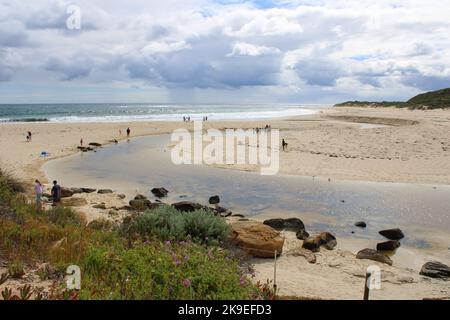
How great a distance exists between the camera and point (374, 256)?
11.9 m

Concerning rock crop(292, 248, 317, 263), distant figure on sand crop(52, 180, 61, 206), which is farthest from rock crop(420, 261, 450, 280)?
distant figure on sand crop(52, 180, 61, 206)

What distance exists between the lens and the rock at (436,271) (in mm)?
10750

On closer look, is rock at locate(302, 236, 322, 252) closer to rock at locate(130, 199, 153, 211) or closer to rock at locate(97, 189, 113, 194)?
rock at locate(130, 199, 153, 211)

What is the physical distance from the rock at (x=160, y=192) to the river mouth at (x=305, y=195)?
41 cm

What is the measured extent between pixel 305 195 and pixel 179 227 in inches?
431

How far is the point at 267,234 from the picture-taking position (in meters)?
11.8

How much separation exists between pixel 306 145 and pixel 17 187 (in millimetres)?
25964

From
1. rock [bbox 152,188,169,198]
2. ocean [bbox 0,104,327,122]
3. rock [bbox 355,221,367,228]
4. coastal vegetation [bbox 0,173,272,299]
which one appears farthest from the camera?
ocean [bbox 0,104,327,122]

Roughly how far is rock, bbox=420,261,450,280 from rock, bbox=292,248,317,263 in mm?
2883

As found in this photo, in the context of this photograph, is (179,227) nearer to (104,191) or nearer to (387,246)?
(387,246)

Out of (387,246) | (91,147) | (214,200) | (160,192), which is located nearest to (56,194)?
(160,192)

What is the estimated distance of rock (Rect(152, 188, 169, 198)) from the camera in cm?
2000

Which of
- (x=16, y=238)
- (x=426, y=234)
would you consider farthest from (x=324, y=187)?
(x=16, y=238)
